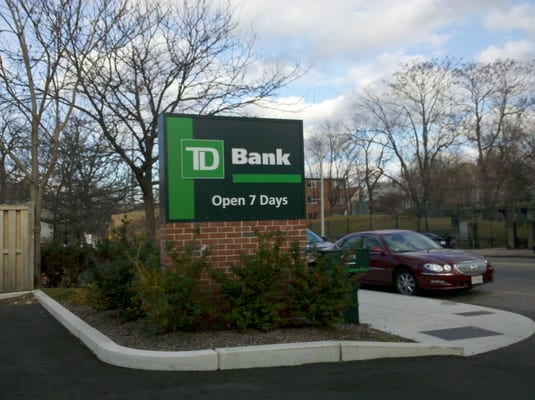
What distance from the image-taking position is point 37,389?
522 cm

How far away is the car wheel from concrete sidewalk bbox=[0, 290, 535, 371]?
50.0 inches

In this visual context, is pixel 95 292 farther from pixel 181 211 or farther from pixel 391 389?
pixel 391 389

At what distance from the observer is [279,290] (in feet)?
22.7

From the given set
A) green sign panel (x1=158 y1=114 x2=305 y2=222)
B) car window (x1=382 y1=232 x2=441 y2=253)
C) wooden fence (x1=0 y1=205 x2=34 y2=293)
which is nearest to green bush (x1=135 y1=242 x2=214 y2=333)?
green sign panel (x1=158 y1=114 x2=305 y2=222)

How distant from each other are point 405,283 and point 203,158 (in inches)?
263

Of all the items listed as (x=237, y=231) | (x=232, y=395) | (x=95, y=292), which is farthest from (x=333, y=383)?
(x=95, y=292)

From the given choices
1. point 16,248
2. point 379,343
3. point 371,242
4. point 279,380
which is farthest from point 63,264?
point 279,380

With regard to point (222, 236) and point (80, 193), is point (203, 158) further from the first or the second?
point (80, 193)

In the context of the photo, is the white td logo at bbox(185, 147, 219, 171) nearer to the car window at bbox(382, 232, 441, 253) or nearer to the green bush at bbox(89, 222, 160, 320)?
the green bush at bbox(89, 222, 160, 320)

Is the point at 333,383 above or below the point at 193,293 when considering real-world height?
below

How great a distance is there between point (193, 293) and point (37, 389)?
197 centimetres

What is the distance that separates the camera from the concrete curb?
5746mm

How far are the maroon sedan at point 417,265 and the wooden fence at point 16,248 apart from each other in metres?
7.16

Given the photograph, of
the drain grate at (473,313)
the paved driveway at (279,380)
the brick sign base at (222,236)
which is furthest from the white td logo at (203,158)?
the drain grate at (473,313)
